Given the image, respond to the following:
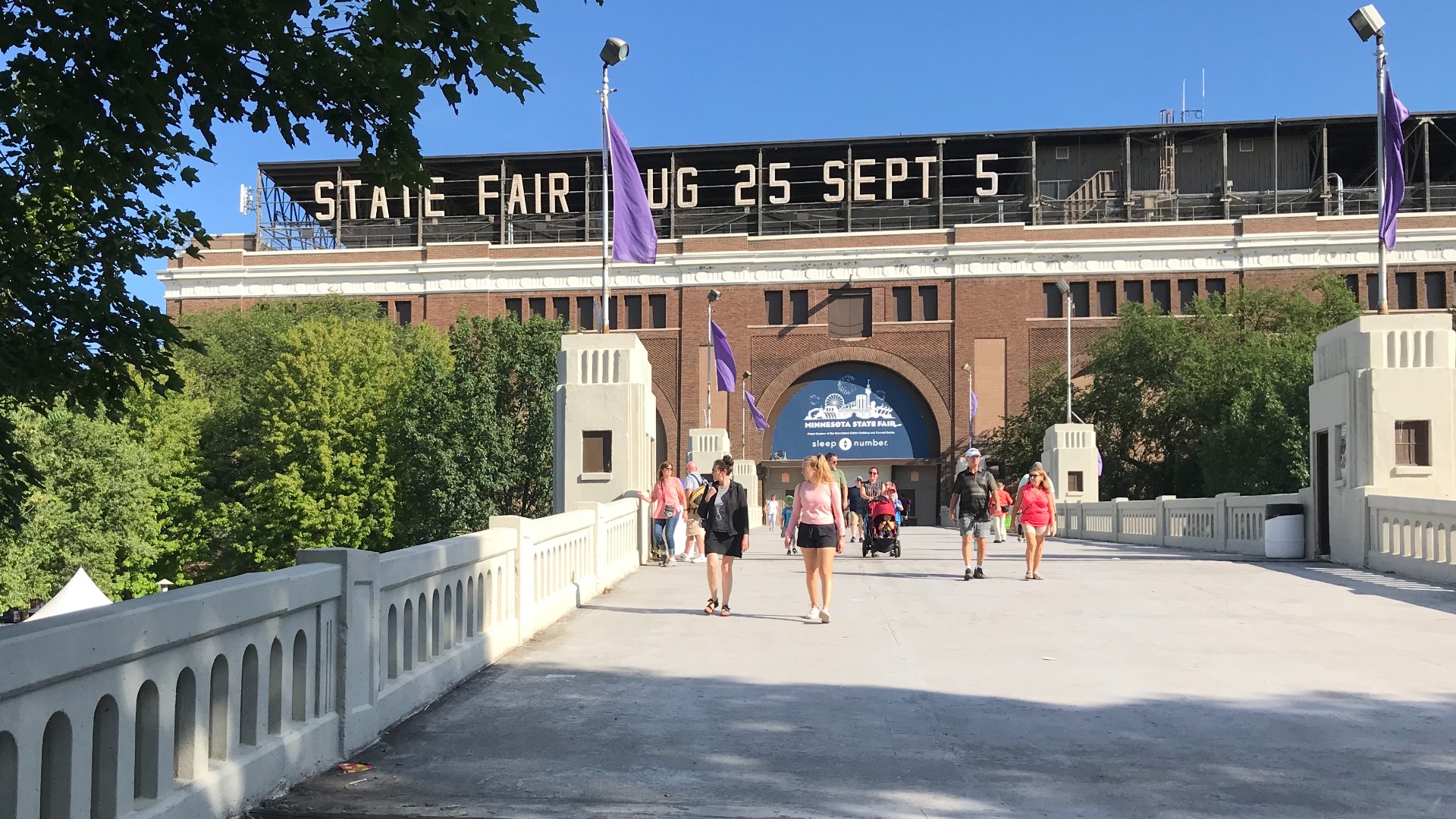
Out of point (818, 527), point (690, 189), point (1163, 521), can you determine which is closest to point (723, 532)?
point (818, 527)

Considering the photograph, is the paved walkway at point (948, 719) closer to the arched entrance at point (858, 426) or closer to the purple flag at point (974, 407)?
the purple flag at point (974, 407)

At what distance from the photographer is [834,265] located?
218 ft

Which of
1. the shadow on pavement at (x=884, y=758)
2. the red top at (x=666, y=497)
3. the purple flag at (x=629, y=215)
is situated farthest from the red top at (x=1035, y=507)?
the shadow on pavement at (x=884, y=758)

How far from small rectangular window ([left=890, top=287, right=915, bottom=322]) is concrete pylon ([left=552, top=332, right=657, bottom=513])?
1744 inches

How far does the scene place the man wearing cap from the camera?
61.2ft

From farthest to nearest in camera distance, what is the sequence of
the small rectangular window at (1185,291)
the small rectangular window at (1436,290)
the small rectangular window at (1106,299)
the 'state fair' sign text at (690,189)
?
the 'state fair' sign text at (690,189) < the small rectangular window at (1106,299) < the small rectangular window at (1185,291) < the small rectangular window at (1436,290)

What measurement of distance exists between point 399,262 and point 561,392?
48752 mm

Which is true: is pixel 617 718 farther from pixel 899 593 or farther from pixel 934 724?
pixel 899 593

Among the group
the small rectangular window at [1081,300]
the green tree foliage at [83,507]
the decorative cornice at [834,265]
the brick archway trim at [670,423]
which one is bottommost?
the green tree foliage at [83,507]

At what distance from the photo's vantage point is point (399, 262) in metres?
69.1

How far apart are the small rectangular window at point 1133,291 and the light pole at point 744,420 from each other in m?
18.9

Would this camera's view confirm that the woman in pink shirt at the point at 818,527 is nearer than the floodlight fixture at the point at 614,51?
Yes

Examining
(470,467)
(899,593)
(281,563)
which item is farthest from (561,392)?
(281,563)

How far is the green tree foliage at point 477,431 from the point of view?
55.5m
